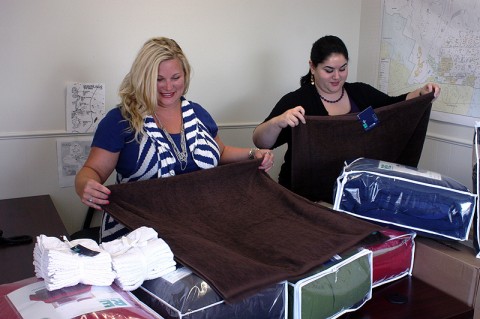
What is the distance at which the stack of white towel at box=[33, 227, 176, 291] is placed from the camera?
3.16ft

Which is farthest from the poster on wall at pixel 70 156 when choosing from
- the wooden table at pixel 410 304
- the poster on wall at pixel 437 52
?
the poster on wall at pixel 437 52

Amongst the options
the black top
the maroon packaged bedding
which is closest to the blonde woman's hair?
the black top

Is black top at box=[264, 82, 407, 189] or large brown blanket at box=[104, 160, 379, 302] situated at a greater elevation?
black top at box=[264, 82, 407, 189]

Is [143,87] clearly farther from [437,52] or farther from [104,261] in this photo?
[437,52]

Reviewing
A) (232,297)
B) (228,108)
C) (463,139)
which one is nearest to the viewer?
(232,297)

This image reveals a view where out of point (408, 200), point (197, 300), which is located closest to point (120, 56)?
point (408, 200)

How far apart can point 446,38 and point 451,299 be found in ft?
5.43

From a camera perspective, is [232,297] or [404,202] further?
[404,202]

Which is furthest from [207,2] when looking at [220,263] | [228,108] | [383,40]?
[220,263]

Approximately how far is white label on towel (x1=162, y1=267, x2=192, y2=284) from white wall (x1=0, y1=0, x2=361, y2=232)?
5.22 ft

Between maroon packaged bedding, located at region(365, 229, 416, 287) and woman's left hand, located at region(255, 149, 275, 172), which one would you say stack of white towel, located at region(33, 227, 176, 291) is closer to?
maroon packaged bedding, located at region(365, 229, 416, 287)

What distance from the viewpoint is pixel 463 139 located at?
254 cm

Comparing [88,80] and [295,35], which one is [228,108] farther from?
[88,80]

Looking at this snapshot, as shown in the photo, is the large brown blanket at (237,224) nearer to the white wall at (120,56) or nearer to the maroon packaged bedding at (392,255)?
the maroon packaged bedding at (392,255)
